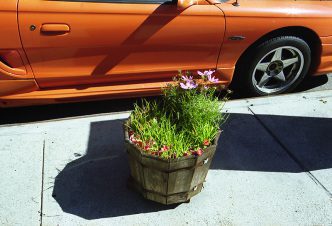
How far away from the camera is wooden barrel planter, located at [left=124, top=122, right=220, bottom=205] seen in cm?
213

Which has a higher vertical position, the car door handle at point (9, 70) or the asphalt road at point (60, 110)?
the car door handle at point (9, 70)

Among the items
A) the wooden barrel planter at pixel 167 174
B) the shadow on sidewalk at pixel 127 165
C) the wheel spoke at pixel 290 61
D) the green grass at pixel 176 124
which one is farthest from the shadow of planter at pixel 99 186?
the wheel spoke at pixel 290 61

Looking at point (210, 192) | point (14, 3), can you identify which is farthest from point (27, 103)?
point (210, 192)

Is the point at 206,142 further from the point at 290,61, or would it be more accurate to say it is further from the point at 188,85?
the point at 290,61

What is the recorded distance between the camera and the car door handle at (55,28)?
2797 millimetres

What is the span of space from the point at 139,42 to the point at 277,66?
152 centimetres

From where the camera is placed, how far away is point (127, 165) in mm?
2850

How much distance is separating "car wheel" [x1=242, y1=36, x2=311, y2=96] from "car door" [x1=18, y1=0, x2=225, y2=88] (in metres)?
0.48

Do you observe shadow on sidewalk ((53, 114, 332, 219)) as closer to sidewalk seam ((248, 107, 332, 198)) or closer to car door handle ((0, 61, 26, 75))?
sidewalk seam ((248, 107, 332, 198))

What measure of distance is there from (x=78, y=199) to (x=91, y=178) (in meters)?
0.21

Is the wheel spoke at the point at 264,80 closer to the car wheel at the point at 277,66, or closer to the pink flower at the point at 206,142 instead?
the car wheel at the point at 277,66

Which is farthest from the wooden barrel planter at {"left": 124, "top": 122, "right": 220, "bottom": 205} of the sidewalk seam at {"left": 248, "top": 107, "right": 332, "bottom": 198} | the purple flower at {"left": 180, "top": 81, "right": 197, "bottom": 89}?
the sidewalk seam at {"left": 248, "top": 107, "right": 332, "bottom": 198}

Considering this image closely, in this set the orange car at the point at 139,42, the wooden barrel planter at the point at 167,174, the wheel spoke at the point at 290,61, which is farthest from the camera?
the wheel spoke at the point at 290,61

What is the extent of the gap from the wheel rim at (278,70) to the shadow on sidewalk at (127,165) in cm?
47
